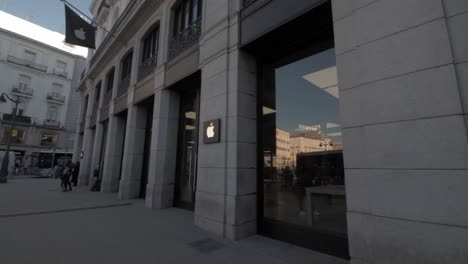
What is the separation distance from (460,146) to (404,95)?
0.86 metres

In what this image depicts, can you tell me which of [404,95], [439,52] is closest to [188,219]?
[404,95]

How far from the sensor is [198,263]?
3.70 meters

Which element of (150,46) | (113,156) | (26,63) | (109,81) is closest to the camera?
(150,46)

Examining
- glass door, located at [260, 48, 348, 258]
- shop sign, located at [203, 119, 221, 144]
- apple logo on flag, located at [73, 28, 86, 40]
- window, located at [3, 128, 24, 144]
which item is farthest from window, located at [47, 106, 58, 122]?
glass door, located at [260, 48, 348, 258]

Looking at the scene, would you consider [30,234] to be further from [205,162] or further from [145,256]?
[205,162]

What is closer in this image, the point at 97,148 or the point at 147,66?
the point at 147,66

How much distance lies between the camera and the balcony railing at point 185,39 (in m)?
7.74

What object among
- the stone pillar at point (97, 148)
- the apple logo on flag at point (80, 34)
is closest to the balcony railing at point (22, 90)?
the stone pillar at point (97, 148)

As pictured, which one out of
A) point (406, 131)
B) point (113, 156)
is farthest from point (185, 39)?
point (113, 156)

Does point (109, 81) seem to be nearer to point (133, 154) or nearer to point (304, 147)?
point (133, 154)

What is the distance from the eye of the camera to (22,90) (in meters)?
33.9

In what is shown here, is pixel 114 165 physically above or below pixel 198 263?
above

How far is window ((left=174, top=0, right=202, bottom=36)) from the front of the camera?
842 cm

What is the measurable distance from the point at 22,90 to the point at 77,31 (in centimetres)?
3320
